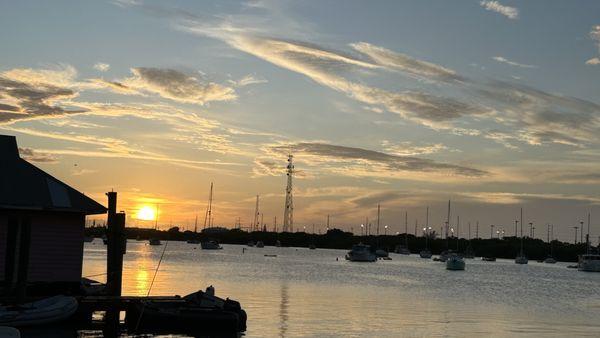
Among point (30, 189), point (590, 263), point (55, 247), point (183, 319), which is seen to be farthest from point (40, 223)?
point (590, 263)

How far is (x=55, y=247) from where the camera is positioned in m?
32.8

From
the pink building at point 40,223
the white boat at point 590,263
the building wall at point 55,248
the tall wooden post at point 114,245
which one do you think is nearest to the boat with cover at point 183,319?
the tall wooden post at point 114,245

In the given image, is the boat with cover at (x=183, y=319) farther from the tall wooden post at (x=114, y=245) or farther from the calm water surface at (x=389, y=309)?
the calm water surface at (x=389, y=309)

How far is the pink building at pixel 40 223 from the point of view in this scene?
103ft

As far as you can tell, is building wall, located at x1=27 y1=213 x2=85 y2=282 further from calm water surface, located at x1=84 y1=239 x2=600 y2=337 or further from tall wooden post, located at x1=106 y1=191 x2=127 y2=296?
calm water surface, located at x1=84 y1=239 x2=600 y2=337

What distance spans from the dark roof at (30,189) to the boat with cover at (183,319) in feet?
16.5

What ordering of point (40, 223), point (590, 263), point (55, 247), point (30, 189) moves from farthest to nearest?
point (590, 263) < point (55, 247) < point (40, 223) < point (30, 189)

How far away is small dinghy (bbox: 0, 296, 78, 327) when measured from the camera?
3028 cm

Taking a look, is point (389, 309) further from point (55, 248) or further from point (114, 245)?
point (55, 248)

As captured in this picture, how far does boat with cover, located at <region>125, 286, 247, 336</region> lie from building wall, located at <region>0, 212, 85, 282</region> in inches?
137

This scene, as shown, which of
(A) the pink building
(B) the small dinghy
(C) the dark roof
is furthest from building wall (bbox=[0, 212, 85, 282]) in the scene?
(B) the small dinghy

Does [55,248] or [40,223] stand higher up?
[40,223]

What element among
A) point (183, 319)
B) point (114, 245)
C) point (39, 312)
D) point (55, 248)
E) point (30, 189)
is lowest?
point (183, 319)

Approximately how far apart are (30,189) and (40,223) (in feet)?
5.10
